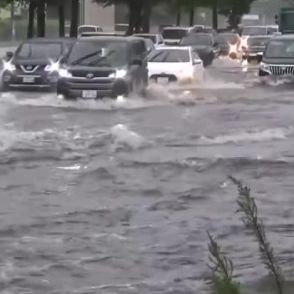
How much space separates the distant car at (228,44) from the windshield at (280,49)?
2352 centimetres

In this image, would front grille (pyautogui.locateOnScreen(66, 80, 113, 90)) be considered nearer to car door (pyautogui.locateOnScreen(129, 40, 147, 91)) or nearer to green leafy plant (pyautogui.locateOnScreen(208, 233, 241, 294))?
car door (pyautogui.locateOnScreen(129, 40, 147, 91))

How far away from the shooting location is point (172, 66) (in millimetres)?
32656

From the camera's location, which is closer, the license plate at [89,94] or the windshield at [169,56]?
the license plate at [89,94]

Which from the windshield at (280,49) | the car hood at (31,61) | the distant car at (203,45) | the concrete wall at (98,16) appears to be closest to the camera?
the car hood at (31,61)

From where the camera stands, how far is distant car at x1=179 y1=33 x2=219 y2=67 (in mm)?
49537

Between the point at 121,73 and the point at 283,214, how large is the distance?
50.0ft

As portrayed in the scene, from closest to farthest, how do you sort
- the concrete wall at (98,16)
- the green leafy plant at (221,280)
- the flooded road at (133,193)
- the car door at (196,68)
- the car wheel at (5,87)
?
the green leafy plant at (221,280)
the flooded road at (133,193)
the car wheel at (5,87)
the car door at (196,68)
the concrete wall at (98,16)

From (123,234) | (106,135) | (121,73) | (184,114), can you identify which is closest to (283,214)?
(123,234)

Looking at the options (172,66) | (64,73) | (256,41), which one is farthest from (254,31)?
(64,73)

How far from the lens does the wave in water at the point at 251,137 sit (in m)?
19.7

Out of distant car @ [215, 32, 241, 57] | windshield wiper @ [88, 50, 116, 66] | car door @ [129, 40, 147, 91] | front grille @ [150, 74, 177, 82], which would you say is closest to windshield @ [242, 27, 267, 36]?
distant car @ [215, 32, 241, 57]

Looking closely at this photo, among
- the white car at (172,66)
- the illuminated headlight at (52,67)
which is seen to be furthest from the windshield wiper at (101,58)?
the white car at (172,66)

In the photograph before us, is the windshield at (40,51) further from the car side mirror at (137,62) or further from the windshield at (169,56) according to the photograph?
the car side mirror at (137,62)

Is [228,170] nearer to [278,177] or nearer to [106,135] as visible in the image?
[278,177]
